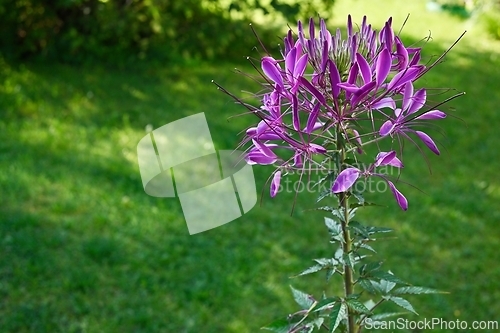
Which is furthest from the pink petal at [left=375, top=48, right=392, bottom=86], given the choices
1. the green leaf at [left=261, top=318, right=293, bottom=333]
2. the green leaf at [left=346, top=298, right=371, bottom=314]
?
the green leaf at [left=261, top=318, right=293, bottom=333]

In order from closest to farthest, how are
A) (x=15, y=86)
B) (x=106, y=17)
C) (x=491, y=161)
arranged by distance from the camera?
(x=491, y=161)
(x=15, y=86)
(x=106, y=17)

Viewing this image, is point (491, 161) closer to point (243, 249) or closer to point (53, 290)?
point (243, 249)

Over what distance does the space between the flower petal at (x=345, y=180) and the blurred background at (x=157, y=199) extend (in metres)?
0.47

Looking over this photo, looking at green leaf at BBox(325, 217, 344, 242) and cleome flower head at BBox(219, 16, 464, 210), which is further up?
cleome flower head at BBox(219, 16, 464, 210)

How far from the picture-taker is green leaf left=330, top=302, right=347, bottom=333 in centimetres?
118

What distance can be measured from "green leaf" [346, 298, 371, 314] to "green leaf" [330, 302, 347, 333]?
0.02m

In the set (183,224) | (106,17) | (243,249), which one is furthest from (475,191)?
(106,17)

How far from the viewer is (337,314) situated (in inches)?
47.4

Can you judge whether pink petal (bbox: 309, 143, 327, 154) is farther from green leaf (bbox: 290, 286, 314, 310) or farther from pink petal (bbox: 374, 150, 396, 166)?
green leaf (bbox: 290, 286, 314, 310)

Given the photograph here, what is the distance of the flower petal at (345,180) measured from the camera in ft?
3.40

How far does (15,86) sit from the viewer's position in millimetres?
5504

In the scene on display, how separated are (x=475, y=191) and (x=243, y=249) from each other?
1.86 metres

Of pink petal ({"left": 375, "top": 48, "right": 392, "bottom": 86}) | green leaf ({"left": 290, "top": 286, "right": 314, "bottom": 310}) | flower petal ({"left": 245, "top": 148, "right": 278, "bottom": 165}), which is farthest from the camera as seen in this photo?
green leaf ({"left": 290, "top": 286, "right": 314, "bottom": 310})

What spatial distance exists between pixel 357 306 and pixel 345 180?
309 mm
